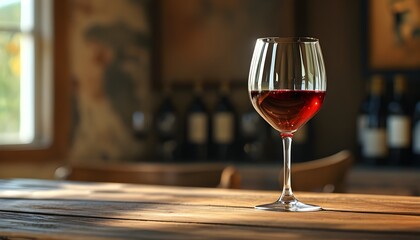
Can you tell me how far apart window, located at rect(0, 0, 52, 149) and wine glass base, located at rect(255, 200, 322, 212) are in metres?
2.29

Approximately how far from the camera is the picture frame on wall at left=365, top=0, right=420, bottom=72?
10.6 ft

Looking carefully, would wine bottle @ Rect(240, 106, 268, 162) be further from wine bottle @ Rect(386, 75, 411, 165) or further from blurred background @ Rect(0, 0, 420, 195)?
wine bottle @ Rect(386, 75, 411, 165)

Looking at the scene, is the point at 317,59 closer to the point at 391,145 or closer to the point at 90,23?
the point at 391,145

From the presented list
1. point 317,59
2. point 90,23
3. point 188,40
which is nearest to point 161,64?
point 188,40

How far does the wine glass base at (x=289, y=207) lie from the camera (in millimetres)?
1014

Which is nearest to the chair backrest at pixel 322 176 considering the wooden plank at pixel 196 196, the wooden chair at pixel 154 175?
the wooden chair at pixel 154 175

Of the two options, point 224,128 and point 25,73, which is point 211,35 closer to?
point 224,128

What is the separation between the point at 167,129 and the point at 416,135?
3.83 feet

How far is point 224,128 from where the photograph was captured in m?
3.47

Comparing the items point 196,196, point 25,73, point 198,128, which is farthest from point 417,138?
point 196,196

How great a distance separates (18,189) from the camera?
1.38 metres

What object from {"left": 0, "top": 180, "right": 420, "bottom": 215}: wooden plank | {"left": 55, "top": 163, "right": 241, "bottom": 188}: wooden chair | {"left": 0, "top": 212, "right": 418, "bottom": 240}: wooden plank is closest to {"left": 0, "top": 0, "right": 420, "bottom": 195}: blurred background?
{"left": 55, "top": 163, "right": 241, "bottom": 188}: wooden chair

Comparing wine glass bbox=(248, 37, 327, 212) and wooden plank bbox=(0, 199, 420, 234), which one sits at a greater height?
wine glass bbox=(248, 37, 327, 212)

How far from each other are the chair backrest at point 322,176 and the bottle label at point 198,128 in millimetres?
1502
